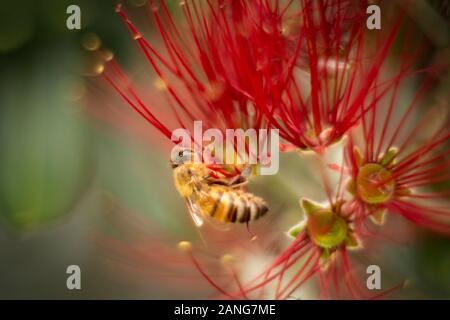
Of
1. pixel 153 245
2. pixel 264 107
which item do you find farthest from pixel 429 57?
pixel 153 245

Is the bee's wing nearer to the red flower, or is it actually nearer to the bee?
the bee

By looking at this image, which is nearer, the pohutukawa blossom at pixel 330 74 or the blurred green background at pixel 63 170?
the pohutukawa blossom at pixel 330 74

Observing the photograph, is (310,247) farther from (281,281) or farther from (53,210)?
(53,210)

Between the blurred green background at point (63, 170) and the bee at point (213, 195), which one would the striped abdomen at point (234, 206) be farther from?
the blurred green background at point (63, 170)

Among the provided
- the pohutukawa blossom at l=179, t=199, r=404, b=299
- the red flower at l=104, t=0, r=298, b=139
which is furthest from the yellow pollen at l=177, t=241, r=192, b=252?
the red flower at l=104, t=0, r=298, b=139

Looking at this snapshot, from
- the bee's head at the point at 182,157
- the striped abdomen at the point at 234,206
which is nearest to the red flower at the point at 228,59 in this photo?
the bee's head at the point at 182,157

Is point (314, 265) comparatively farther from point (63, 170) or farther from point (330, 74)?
point (63, 170)

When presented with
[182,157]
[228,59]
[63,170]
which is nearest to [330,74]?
[228,59]
